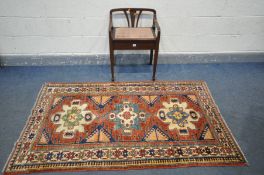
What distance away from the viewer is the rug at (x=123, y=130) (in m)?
1.98

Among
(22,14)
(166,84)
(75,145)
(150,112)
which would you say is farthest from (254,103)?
(22,14)

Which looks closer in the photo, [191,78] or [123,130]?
[123,130]

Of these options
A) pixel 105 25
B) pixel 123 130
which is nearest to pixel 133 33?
pixel 105 25

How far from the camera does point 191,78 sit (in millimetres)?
3002

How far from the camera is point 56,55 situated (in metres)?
3.14

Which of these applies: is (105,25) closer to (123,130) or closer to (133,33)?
(133,33)

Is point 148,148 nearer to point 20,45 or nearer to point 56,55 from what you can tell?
point 56,55

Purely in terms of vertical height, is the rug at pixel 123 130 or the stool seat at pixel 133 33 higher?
the stool seat at pixel 133 33

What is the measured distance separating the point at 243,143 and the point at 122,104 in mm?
1260

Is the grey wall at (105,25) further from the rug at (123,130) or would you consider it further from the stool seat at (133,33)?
the rug at (123,130)

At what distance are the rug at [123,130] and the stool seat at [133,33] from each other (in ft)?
1.93

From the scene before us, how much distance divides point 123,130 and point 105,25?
1.42 metres

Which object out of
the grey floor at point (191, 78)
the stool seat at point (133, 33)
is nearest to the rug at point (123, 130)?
the grey floor at point (191, 78)

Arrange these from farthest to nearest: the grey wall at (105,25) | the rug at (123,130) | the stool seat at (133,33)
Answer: the grey wall at (105,25)
the stool seat at (133,33)
the rug at (123,130)
